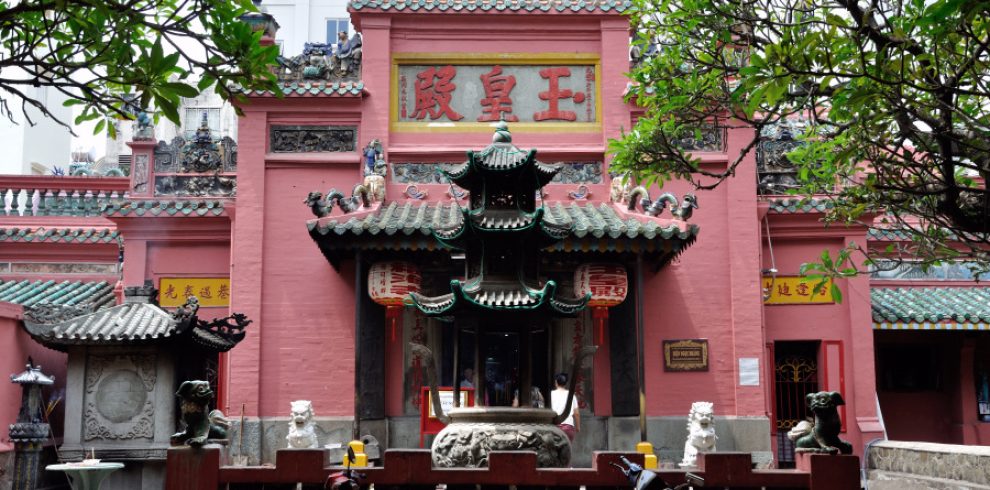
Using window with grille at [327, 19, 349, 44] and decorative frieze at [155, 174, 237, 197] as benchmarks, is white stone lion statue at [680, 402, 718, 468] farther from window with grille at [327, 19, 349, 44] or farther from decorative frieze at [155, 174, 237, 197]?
window with grille at [327, 19, 349, 44]

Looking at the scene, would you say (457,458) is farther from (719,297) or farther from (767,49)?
(719,297)

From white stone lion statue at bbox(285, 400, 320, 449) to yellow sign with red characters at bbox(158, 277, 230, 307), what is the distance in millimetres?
2888

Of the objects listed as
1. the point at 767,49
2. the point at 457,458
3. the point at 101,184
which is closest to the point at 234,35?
the point at 767,49

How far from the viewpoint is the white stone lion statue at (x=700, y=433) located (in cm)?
1419

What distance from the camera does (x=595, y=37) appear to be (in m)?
16.8

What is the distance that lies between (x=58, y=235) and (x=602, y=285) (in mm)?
8801

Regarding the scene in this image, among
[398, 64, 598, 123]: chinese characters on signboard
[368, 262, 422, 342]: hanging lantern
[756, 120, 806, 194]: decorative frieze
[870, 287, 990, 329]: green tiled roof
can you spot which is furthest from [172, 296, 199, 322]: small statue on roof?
[870, 287, 990, 329]: green tiled roof

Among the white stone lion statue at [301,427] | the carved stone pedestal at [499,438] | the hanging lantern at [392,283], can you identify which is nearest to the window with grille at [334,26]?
the hanging lantern at [392,283]

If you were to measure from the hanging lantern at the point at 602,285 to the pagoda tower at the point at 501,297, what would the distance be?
3.58 meters

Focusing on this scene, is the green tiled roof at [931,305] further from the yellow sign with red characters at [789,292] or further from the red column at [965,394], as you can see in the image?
the yellow sign with red characters at [789,292]

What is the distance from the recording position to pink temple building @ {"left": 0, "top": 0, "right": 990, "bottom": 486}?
15.4 meters

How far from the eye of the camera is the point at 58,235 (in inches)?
684

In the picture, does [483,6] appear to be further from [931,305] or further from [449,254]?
A: [931,305]

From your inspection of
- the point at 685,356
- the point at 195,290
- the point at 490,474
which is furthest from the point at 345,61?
the point at 490,474
